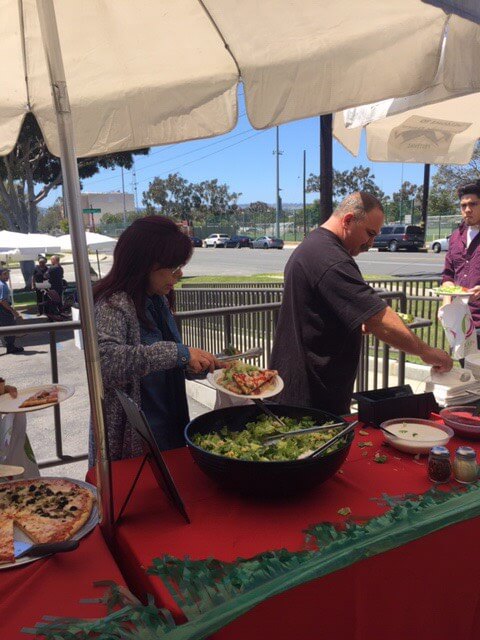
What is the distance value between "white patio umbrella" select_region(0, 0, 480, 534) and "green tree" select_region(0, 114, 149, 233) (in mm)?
19908

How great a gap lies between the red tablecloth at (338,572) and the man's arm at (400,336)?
60 centimetres

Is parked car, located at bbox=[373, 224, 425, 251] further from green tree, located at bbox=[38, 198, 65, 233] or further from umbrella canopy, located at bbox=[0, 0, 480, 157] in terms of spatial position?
green tree, located at bbox=[38, 198, 65, 233]

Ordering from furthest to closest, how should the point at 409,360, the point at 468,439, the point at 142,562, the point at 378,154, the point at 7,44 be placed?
the point at 409,360 → the point at 378,154 → the point at 7,44 → the point at 468,439 → the point at 142,562

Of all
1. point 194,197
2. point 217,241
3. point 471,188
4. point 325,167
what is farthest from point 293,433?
point 194,197

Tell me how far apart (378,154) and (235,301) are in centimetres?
306

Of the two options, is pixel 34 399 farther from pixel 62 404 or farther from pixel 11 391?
pixel 62 404

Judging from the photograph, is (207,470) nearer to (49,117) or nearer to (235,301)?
(49,117)

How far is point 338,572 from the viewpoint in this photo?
3.01ft

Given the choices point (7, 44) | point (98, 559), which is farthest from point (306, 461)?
point (7, 44)

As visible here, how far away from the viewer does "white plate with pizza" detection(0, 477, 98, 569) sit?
1.41m

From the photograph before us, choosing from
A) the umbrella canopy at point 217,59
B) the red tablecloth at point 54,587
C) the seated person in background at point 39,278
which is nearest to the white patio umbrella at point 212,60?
the umbrella canopy at point 217,59

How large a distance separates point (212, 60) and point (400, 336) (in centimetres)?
171

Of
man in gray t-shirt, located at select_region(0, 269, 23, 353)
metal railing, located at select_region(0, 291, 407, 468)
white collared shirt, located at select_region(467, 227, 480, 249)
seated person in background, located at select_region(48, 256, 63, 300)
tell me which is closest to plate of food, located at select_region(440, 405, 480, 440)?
metal railing, located at select_region(0, 291, 407, 468)

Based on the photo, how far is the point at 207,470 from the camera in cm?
164
